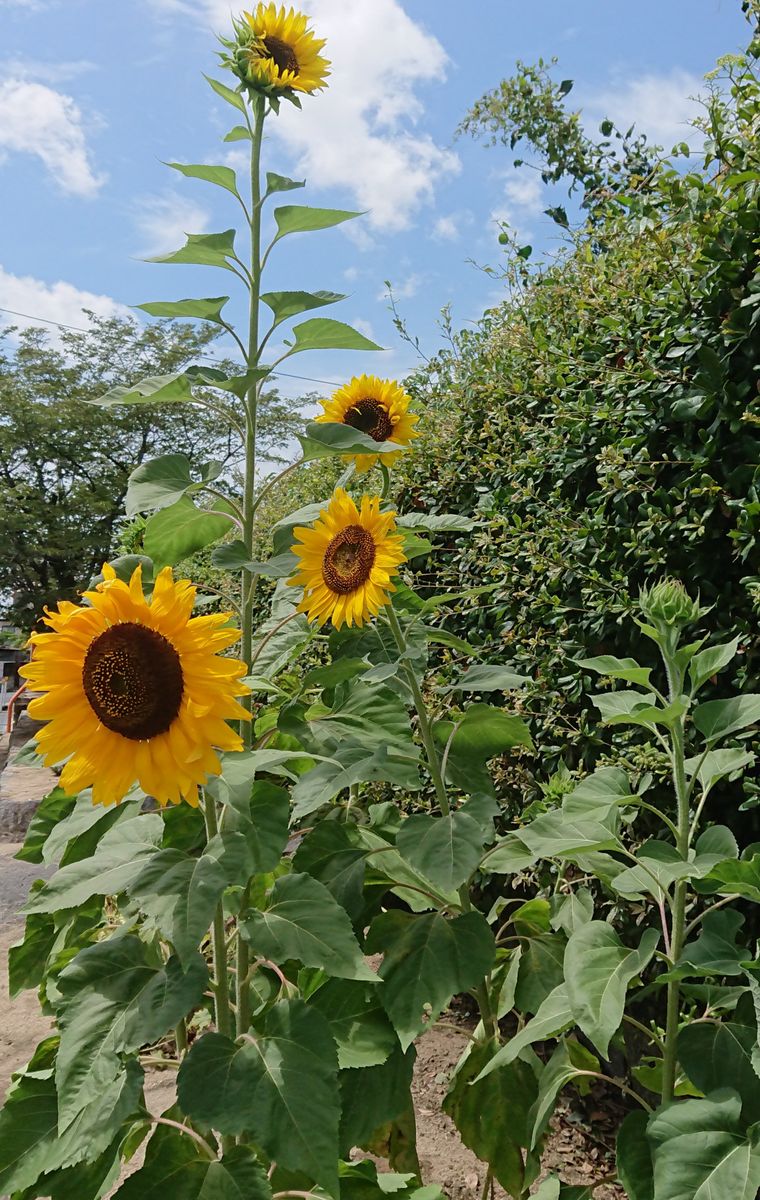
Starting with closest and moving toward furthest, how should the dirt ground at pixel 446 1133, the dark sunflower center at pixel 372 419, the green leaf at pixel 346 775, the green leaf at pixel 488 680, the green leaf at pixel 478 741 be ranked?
the green leaf at pixel 346 775 → the green leaf at pixel 488 680 → the green leaf at pixel 478 741 → the dark sunflower center at pixel 372 419 → the dirt ground at pixel 446 1133

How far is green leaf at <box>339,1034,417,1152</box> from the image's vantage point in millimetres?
1407

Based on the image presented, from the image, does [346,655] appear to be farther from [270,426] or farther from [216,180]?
[270,426]

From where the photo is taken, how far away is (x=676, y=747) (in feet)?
4.64

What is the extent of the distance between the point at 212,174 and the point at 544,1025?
1515mm

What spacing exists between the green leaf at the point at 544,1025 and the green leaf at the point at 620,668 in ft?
1.63

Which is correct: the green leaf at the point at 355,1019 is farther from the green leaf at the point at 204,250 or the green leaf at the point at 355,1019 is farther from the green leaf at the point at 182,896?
the green leaf at the point at 204,250

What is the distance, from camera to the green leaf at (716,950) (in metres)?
1.24

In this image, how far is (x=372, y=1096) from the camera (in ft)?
4.66

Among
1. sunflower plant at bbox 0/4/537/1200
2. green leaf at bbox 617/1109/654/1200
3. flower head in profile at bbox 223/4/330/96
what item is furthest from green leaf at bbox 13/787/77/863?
flower head in profile at bbox 223/4/330/96

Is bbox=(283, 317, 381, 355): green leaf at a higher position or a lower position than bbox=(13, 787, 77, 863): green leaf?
higher

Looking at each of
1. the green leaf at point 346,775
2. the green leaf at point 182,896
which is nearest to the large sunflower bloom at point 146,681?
the green leaf at point 182,896

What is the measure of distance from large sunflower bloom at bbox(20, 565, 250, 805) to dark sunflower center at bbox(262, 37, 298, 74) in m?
1.19

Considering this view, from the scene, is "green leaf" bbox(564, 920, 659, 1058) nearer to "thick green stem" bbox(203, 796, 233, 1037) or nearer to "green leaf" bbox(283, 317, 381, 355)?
"thick green stem" bbox(203, 796, 233, 1037)

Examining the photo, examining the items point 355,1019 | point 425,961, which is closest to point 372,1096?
point 355,1019
